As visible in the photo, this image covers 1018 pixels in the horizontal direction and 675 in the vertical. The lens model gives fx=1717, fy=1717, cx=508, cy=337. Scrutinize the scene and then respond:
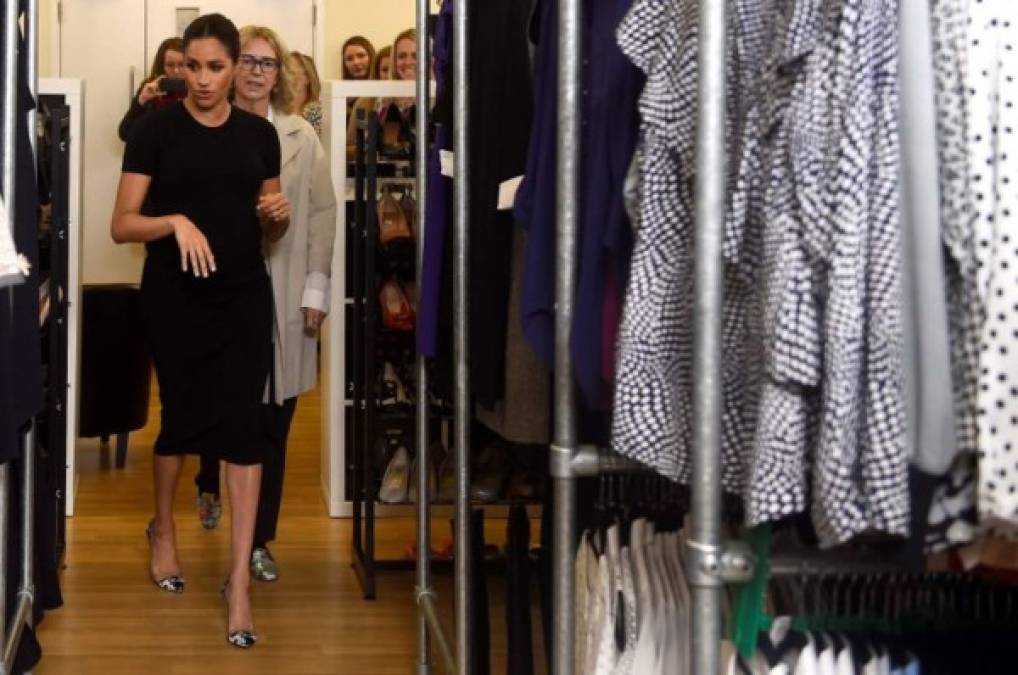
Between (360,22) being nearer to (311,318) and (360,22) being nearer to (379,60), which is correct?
(379,60)

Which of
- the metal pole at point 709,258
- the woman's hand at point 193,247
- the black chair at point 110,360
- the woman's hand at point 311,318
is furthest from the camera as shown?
the black chair at point 110,360

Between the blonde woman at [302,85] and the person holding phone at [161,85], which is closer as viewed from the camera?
the blonde woman at [302,85]

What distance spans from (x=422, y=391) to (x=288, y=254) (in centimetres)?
125

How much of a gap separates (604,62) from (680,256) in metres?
0.41

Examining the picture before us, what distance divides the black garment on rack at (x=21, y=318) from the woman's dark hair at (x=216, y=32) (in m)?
1.01

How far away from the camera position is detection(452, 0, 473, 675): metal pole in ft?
11.1

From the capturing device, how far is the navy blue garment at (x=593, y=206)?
2.34m

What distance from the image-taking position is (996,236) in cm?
184

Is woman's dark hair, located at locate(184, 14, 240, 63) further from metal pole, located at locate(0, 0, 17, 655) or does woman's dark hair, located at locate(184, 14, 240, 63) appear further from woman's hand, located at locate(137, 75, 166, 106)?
woman's hand, located at locate(137, 75, 166, 106)

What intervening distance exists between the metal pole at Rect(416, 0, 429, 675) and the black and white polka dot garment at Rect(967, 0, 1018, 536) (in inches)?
84.4

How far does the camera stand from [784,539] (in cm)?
221

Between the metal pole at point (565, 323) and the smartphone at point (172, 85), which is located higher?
the smartphone at point (172, 85)

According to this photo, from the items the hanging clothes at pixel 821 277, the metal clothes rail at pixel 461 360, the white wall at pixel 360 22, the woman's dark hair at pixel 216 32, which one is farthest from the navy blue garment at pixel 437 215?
the white wall at pixel 360 22

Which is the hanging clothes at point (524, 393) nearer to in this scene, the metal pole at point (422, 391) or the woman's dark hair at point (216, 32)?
the metal pole at point (422, 391)
